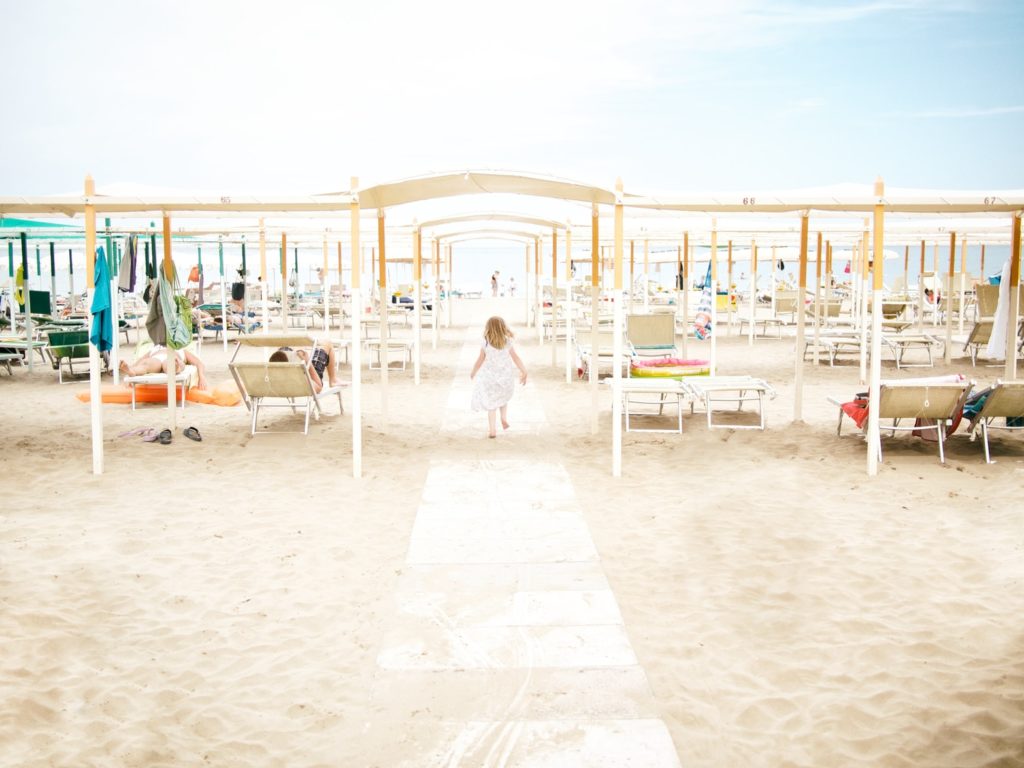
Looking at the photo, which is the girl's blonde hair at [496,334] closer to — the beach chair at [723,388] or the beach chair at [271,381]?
the beach chair at [271,381]

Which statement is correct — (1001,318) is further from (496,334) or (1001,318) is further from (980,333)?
(980,333)

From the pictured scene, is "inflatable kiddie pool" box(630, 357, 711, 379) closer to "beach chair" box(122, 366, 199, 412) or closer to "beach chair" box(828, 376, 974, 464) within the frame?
"beach chair" box(828, 376, 974, 464)

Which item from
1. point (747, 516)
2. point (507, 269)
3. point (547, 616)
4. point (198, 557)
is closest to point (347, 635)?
point (547, 616)

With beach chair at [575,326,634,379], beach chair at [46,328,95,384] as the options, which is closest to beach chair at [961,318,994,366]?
beach chair at [575,326,634,379]

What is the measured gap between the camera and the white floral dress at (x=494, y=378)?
8.36 m

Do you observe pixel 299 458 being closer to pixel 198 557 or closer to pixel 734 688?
pixel 198 557

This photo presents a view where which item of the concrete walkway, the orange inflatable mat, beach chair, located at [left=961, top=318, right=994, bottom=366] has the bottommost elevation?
the concrete walkway

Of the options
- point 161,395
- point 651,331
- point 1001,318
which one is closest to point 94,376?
point 161,395

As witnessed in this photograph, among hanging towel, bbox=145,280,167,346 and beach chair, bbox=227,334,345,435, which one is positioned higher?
hanging towel, bbox=145,280,167,346

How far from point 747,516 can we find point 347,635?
2.89 metres

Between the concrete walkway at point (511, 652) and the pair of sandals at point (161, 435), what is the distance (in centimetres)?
323

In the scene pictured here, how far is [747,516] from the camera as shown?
5883 millimetres

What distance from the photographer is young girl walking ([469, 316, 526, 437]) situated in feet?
27.3

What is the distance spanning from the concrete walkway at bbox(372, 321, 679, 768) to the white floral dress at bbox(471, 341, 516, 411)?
2.29m
